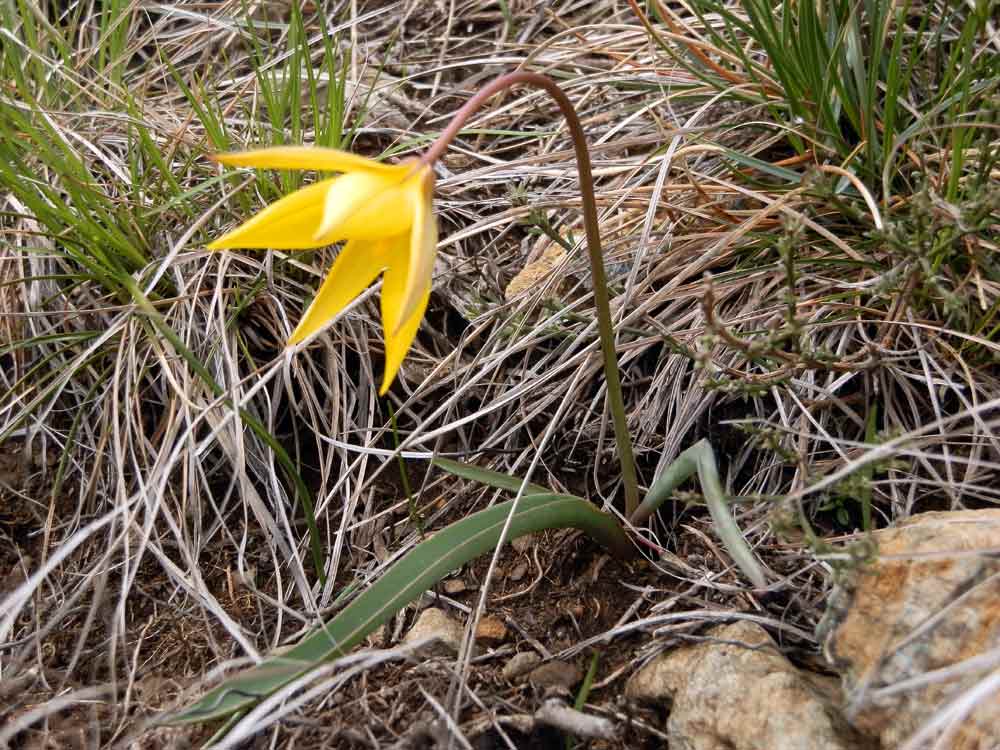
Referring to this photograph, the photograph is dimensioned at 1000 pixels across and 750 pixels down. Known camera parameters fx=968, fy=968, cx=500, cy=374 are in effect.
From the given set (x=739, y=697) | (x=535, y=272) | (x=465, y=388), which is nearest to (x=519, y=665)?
(x=739, y=697)

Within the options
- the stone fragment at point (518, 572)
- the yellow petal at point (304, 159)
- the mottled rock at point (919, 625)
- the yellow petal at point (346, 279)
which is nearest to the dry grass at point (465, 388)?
the stone fragment at point (518, 572)

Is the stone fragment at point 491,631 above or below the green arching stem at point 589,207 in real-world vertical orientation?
below

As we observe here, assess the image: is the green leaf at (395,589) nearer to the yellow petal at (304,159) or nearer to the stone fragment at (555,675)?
the stone fragment at (555,675)

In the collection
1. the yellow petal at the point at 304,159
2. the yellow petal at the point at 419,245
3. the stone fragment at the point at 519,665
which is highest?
the yellow petal at the point at 304,159

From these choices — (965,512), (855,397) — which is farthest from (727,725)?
(855,397)

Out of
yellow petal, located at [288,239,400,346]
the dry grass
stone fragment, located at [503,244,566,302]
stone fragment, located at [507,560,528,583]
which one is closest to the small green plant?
yellow petal, located at [288,239,400,346]

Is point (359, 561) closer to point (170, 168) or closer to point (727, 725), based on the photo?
point (727, 725)

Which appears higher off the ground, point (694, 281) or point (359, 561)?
point (694, 281)

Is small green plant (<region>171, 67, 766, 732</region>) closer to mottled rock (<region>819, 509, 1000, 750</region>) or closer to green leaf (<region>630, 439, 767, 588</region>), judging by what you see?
green leaf (<region>630, 439, 767, 588</region>)

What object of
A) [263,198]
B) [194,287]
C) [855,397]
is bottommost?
[855,397]
